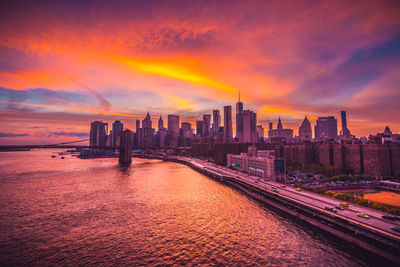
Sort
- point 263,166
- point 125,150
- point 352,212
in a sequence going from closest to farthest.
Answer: point 352,212, point 263,166, point 125,150

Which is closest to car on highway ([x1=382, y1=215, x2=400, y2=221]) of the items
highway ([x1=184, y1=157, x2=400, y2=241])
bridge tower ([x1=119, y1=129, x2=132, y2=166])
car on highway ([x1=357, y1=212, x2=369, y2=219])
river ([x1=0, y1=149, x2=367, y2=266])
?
highway ([x1=184, y1=157, x2=400, y2=241])

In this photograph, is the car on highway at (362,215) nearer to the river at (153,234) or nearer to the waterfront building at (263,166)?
the river at (153,234)

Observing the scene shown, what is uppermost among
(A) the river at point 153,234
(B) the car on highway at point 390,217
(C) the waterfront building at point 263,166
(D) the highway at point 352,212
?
(C) the waterfront building at point 263,166

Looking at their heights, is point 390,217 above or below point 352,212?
above

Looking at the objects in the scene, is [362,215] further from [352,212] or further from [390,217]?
[390,217]

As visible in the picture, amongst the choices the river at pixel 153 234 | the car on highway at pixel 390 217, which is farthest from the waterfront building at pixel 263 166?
the car on highway at pixel 390 217

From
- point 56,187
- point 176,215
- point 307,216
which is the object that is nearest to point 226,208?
point 176,215

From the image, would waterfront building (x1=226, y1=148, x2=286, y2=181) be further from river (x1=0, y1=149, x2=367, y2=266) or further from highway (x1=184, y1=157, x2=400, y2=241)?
river (x1=0, y1=149, x2=367, y2=266)

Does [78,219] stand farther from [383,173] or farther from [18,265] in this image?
[383,173]

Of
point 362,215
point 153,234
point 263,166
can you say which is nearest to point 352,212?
point 362,215
